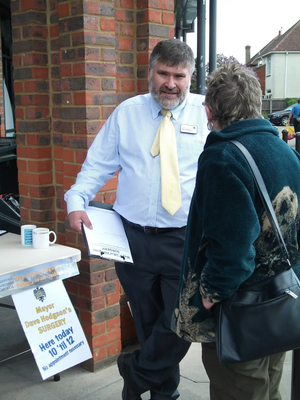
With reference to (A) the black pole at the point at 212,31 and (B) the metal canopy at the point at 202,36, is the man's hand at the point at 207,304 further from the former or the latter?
(A) the black pole at the point at 212,31

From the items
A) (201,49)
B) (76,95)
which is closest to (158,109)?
(76,95)

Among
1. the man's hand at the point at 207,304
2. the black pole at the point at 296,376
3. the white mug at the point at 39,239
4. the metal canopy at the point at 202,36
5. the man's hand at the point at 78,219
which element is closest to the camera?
the man's hand at the point at 207,304

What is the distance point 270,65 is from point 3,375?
52469 mm

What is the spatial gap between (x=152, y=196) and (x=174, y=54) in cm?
75

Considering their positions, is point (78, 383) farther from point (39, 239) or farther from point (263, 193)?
point (263, 193)

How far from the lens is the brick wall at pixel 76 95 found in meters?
2.98

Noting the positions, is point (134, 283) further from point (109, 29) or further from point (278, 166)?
point (109, 29)

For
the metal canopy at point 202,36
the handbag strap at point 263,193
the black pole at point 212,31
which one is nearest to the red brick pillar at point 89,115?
the handbag strap at point 263,193

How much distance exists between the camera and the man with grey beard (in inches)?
101

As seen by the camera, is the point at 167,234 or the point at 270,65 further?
the point at 270,65

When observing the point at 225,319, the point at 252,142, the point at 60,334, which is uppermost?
the point at 252,142

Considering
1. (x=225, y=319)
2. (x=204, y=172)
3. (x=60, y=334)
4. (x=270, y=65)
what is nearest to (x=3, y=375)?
(x=60, y=334)

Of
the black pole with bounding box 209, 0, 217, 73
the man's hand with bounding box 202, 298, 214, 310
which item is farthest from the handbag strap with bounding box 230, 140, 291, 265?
the black pole with bounding box 209, 0, 217, 73

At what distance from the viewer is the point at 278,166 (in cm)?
179
